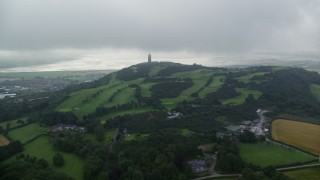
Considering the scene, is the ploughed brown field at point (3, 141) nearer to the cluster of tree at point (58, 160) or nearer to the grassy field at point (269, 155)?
the cluster of tree at point (58, 160)

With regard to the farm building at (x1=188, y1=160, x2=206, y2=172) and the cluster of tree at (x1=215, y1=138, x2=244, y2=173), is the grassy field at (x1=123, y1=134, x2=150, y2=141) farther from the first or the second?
the cluster of tree at (x1=215, y1=138, x2=244, y2=173)

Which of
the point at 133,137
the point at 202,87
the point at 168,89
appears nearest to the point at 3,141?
the point at 133,137

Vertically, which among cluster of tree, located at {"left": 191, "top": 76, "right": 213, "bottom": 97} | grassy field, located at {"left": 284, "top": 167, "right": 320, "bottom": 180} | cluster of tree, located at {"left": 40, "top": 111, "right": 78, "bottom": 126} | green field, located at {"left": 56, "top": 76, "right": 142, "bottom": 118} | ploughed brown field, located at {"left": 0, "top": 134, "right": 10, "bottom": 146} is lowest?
ploughed brown field, located at {"left": 0, "top": 134, "right": 10, "bottom": 146}

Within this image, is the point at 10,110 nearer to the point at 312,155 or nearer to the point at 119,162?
the point at 119,162

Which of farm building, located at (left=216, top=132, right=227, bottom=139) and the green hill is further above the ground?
the green hill

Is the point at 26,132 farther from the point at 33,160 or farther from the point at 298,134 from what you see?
the point at 298,134

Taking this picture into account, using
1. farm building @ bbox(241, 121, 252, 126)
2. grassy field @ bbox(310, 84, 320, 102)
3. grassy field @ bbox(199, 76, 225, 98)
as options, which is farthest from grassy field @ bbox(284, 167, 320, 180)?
grassy field @ bbox(310, 84, 320, 102)

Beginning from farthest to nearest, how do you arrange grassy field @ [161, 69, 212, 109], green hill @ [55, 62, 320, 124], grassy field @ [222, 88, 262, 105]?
grassy field @ [161, 69, 212, 109] < grassy field @ [222, 88, 262, 105] < green hill @ [55, 62, 320, 124]
